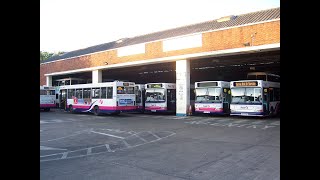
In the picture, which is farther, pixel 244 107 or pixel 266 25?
pixel 244 107

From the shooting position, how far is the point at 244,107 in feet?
68.5

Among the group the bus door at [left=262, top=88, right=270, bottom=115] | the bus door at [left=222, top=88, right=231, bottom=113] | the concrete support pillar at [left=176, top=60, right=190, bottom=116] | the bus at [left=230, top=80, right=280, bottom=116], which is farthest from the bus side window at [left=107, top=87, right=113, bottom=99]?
the bus door at [left=262, top=88, right=270, bottom=115]

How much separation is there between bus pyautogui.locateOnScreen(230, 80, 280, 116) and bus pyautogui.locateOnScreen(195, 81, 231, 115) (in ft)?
3.07

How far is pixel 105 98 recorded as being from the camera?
76.8 ft

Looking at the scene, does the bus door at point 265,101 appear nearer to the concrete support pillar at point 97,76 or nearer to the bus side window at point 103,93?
the bus side window at point 103,93

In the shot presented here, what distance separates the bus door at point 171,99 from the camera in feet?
84.9

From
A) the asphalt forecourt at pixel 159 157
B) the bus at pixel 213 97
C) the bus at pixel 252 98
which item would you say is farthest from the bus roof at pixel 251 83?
the asphalt forecourt at pixel 159 157

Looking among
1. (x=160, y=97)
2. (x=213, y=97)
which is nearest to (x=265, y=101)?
(x=213, y=97)
